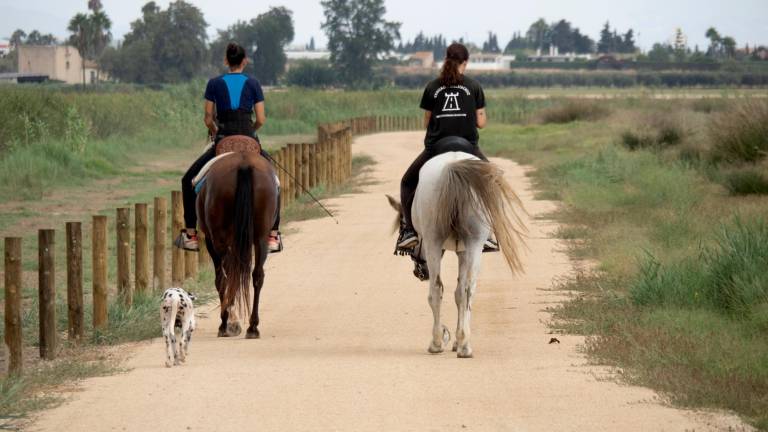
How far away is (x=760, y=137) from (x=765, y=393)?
65.0 feet

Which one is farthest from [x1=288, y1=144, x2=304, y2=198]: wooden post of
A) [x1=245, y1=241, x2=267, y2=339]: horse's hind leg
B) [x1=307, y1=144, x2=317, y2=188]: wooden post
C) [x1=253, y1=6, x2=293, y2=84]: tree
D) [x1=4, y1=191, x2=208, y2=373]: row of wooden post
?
[x1=253, y1=6, x2=293, y2=84]: tree

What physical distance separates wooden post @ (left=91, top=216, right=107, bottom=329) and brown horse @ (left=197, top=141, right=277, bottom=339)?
39.0 inches

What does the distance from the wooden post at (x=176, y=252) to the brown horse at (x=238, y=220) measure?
94.6 inches

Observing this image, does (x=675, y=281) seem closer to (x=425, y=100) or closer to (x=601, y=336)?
(x=601, y=336)

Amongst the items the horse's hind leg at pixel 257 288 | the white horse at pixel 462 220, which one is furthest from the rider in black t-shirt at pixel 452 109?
the horse's hind leg at pixel 257 288

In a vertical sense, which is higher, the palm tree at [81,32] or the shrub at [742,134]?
the palm tree at [81,32]

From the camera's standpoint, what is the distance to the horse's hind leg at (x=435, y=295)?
9.99 meters

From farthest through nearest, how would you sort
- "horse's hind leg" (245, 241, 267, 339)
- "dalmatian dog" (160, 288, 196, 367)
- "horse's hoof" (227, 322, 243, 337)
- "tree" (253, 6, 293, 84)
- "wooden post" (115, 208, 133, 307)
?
"tree" (253, 6, 293, 84)
"wooden post" (115, 208, 133, 307)
"horse's hoof" (227, 322, 243, 337)
"horse's hind leg" (245, 241, 267, 339)
"dalmatian dog" (160, 288, 196, 367)

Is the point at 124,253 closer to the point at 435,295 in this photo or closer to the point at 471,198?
the point at 435,295

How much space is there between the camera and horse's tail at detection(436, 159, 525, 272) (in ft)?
32.3

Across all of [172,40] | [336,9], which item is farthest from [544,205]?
[336,9]

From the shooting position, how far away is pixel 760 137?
88.3 feet

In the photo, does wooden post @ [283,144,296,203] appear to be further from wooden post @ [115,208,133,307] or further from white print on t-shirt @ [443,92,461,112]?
white print on t-shirt @ [443,92,461,112]

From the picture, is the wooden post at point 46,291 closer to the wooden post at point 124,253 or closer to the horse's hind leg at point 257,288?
the horse's hind leg at point 257,288
